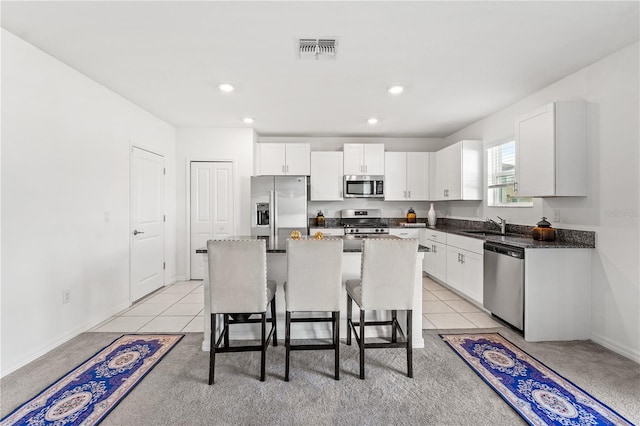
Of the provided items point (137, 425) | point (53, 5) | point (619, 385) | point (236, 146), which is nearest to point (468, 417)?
point (619, 385)

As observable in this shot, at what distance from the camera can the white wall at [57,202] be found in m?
2.22

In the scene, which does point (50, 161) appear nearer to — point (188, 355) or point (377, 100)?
point (188, 355)

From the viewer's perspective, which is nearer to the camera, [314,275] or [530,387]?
[530,387]

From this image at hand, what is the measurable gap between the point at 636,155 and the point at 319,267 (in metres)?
2.65

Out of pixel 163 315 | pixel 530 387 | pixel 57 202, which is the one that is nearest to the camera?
pixel 530 387

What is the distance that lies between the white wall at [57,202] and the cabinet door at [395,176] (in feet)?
12.8

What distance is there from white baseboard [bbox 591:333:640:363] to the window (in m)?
1.51

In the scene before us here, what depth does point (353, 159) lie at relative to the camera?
17.0ft

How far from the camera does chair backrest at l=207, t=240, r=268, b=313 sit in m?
2.10

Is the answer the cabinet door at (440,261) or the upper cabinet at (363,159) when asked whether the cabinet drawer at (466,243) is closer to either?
the cabinet door at (440,261)

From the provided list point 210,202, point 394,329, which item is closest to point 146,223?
point 210,202

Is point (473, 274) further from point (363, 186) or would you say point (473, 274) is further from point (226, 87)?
point (226, 87)

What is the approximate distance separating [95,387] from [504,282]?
11.4 feet

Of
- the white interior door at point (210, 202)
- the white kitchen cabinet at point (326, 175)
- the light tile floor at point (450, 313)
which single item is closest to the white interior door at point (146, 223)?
the white interior door at point (210, 202)
